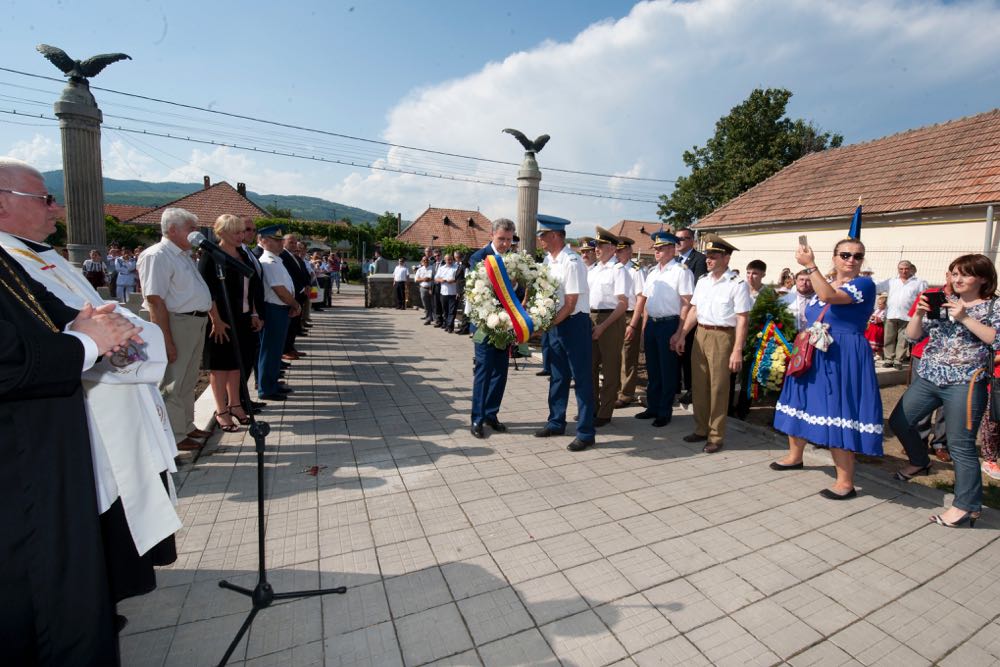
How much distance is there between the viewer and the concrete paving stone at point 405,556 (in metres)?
2.80

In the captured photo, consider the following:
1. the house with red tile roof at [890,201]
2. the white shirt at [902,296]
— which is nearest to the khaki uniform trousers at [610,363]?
the white shirt at [902,296]

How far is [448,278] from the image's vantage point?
12219mm

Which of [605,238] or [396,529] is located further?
[605,238]

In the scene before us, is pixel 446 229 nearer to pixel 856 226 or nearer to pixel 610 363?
pixel 610 363

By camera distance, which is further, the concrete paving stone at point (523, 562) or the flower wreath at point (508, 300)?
the flower wreath at point (508, 300)

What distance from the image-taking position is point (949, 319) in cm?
354


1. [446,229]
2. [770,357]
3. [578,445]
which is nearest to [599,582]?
[578,445]

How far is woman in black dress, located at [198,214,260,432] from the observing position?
4.74 m

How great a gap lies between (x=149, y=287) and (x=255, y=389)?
8.91ft

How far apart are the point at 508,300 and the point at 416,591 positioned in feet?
8.75

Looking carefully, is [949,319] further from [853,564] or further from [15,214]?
[15,214]

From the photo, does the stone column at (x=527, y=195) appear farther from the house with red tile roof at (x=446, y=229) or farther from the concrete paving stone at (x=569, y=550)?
the house with red tile roof at (x=446, y=229)

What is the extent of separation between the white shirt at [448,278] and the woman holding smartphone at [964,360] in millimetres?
9623

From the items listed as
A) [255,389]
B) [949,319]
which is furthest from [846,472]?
[255,389]
